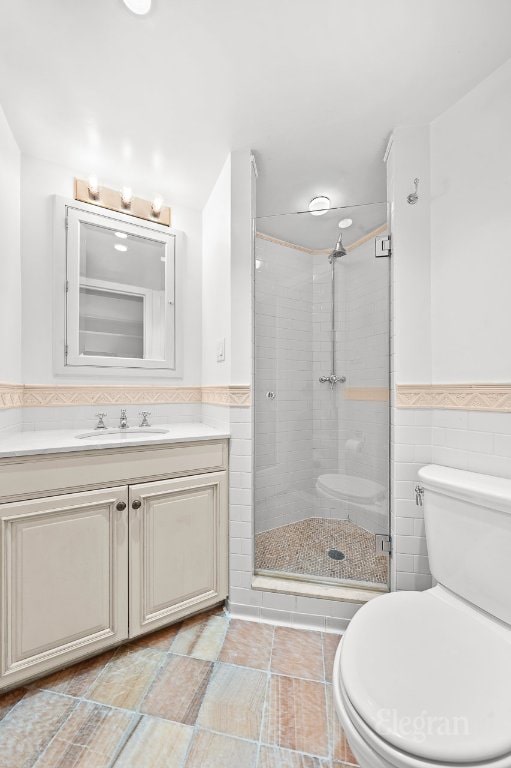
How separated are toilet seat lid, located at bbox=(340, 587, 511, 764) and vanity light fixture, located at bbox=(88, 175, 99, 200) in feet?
7.44

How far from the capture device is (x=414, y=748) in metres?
0.63

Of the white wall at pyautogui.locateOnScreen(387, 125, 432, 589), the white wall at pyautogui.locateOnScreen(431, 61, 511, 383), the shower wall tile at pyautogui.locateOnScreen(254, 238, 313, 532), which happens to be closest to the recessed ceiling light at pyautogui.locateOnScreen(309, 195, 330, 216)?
the shower wall tile at pyautogui.locateOnScreen(254, 238, 313, 532)

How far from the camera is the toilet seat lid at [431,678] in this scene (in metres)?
0.64

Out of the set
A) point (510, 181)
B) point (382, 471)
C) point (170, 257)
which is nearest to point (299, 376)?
point (382, 471)

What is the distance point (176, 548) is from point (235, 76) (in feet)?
6.40

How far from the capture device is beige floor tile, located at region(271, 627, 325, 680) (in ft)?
4.15

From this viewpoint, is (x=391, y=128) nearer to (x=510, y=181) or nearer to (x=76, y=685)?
(x=510, y=181)

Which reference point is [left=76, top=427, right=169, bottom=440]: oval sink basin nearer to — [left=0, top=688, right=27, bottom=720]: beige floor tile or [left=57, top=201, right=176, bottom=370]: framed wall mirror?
[left=57, top=201, right=176, bottom=370]: framed wall mirror

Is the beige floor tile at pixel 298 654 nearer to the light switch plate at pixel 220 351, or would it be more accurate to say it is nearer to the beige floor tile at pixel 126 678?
the beige floor tile at pixel 126 678

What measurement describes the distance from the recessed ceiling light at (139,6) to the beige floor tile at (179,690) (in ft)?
7.52

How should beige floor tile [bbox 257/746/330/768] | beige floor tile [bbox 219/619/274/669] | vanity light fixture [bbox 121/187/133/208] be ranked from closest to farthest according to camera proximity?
beige floor tile [bbox 257/746/330/768], beige floor tile [bbox 219/619/274/669], vanity light fixture [bbox 121/187/133/208]

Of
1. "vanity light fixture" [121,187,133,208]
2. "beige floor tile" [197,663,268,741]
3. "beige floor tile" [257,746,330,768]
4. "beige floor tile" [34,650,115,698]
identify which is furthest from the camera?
"vanity light fixture" [121,187,133,208]

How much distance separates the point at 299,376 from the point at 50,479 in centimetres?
131

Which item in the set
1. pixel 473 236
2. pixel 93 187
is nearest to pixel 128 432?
pixel 93 187
